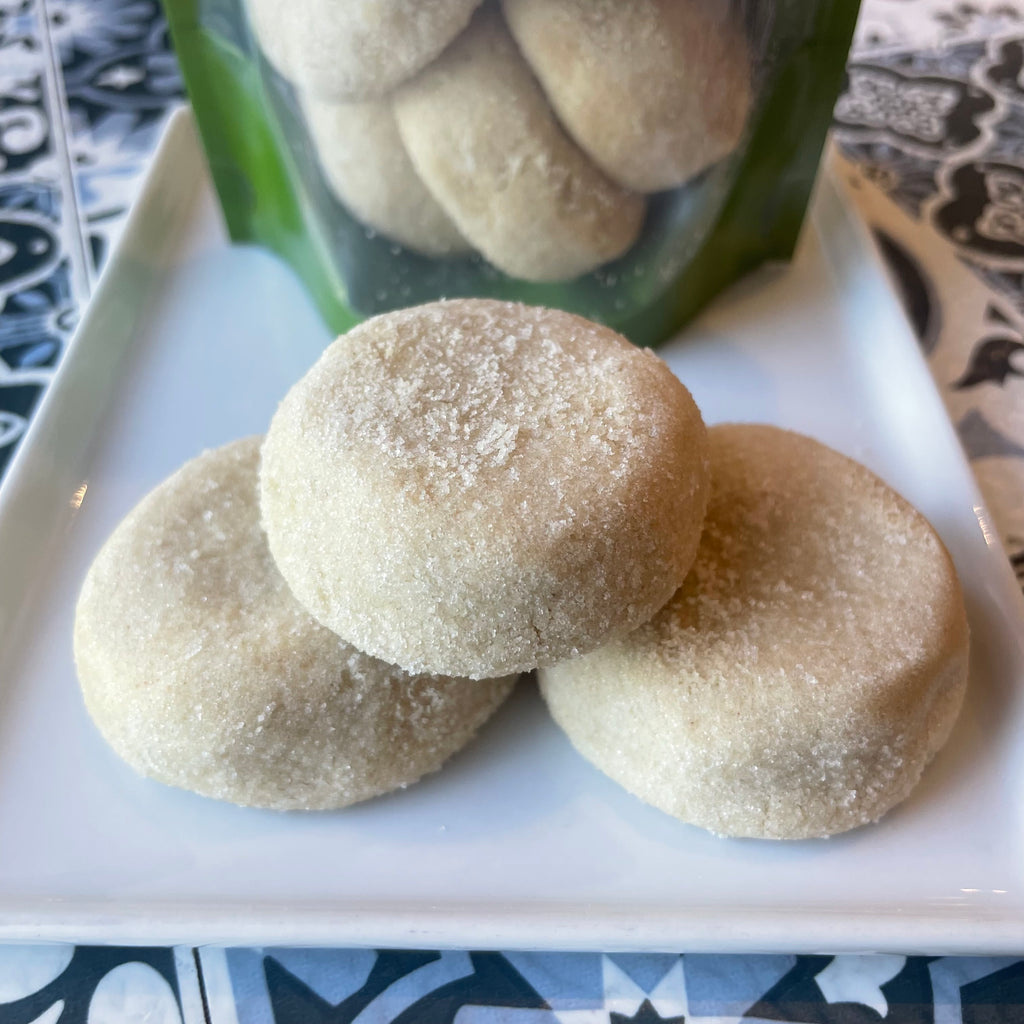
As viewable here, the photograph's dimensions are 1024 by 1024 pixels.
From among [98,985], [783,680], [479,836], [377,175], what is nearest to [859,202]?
[377,175]

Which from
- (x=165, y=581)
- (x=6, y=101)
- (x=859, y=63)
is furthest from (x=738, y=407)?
(x=6, y=101)

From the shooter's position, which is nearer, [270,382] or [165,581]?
[165,581]

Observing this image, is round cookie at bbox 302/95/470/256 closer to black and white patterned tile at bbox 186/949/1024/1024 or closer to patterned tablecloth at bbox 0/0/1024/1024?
patterned tablecloth at bbox 0/0/1024/1024

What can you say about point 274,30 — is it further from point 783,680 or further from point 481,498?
point 783,680

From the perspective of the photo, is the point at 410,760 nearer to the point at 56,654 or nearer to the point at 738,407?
the point at 56,654

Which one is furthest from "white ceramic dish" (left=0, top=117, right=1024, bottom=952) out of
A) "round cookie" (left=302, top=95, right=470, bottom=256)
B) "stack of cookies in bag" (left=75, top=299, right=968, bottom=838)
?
"round cookie" (left=302, top=95, right=470, bottom=256)

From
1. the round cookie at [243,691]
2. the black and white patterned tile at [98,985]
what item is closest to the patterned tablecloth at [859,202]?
the black and white patterned tile at [98,985]
